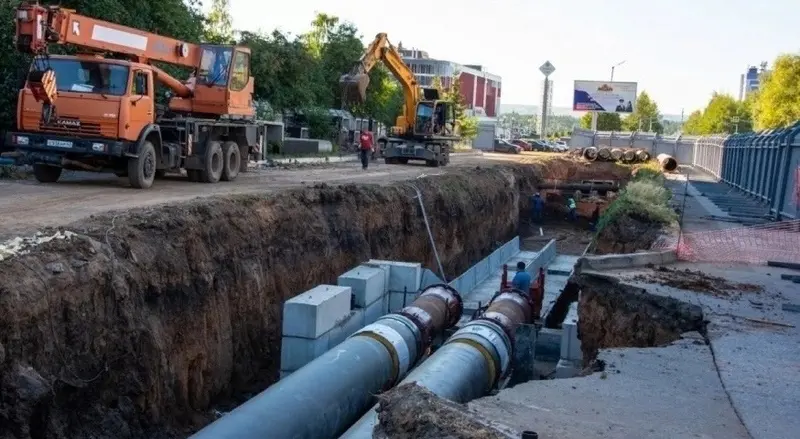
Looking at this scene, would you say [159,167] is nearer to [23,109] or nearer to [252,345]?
[23,109]

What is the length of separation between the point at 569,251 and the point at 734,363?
69.9 ft

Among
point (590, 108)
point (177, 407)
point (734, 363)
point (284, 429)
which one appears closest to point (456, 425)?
point (284, 429)

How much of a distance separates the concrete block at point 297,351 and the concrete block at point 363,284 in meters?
2.14

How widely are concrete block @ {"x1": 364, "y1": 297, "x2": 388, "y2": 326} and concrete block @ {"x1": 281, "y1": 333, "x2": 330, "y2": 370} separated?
91.5 inches

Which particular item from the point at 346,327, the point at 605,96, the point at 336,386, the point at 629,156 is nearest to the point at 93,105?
the point at 346,327

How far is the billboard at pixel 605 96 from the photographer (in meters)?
73.5

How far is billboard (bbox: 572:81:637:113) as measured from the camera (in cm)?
7350

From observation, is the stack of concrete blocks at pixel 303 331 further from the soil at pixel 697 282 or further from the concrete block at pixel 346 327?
the soil at pixel 697 282

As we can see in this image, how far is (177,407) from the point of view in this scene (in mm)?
10414

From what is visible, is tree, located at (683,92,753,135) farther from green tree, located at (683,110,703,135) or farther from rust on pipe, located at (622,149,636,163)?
rust on pipe, located at (622,149,636,163)

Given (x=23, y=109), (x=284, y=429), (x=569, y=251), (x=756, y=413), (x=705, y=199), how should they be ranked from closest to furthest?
(x=756, y=413) < (x=284, y=429) < (x=23, y=109) < (x=705, y=199) < (x=569, y=251)

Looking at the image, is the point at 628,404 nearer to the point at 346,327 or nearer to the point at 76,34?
the point at 346,327

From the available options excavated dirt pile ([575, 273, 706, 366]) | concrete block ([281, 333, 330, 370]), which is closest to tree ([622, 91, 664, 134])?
excavated dirt pile ([575, 273, 706, 366])

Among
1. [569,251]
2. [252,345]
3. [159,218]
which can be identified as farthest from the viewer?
[569,251]
